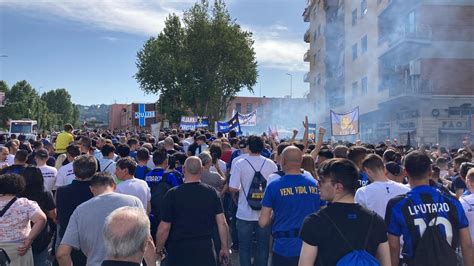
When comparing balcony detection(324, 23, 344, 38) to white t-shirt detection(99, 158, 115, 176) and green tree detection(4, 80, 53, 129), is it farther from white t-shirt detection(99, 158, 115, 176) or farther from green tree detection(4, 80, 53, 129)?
green tree detection(4, 80, 53, 129)

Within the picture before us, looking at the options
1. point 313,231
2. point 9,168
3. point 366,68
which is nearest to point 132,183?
point 9,168

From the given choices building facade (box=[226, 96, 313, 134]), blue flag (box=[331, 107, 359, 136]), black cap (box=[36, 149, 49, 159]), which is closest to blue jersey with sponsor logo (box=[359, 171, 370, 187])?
black cap (box=[36, 149, 49, 159])

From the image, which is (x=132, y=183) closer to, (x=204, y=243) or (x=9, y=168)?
(x=204, y=243)

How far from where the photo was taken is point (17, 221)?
14.3ft

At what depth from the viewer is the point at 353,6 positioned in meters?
37.6

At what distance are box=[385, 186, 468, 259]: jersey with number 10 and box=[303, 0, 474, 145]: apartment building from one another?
71.4 feet

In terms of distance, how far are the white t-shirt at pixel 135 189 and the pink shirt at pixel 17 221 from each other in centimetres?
109

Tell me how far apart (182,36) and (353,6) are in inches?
575

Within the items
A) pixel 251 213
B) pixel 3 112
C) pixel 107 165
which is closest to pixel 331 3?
pixel 107 165

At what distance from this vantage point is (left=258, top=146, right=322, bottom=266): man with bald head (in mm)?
4480

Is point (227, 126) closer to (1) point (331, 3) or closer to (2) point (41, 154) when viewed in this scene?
(2) point (41, 154)

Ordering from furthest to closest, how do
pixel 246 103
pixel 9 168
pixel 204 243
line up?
pixel 246 103 → pixel 9 168 → pixel 204 243

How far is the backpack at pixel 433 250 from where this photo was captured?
355cm

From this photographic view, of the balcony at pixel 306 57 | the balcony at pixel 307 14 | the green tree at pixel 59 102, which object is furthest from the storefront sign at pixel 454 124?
the green tree at pixel 59 102
